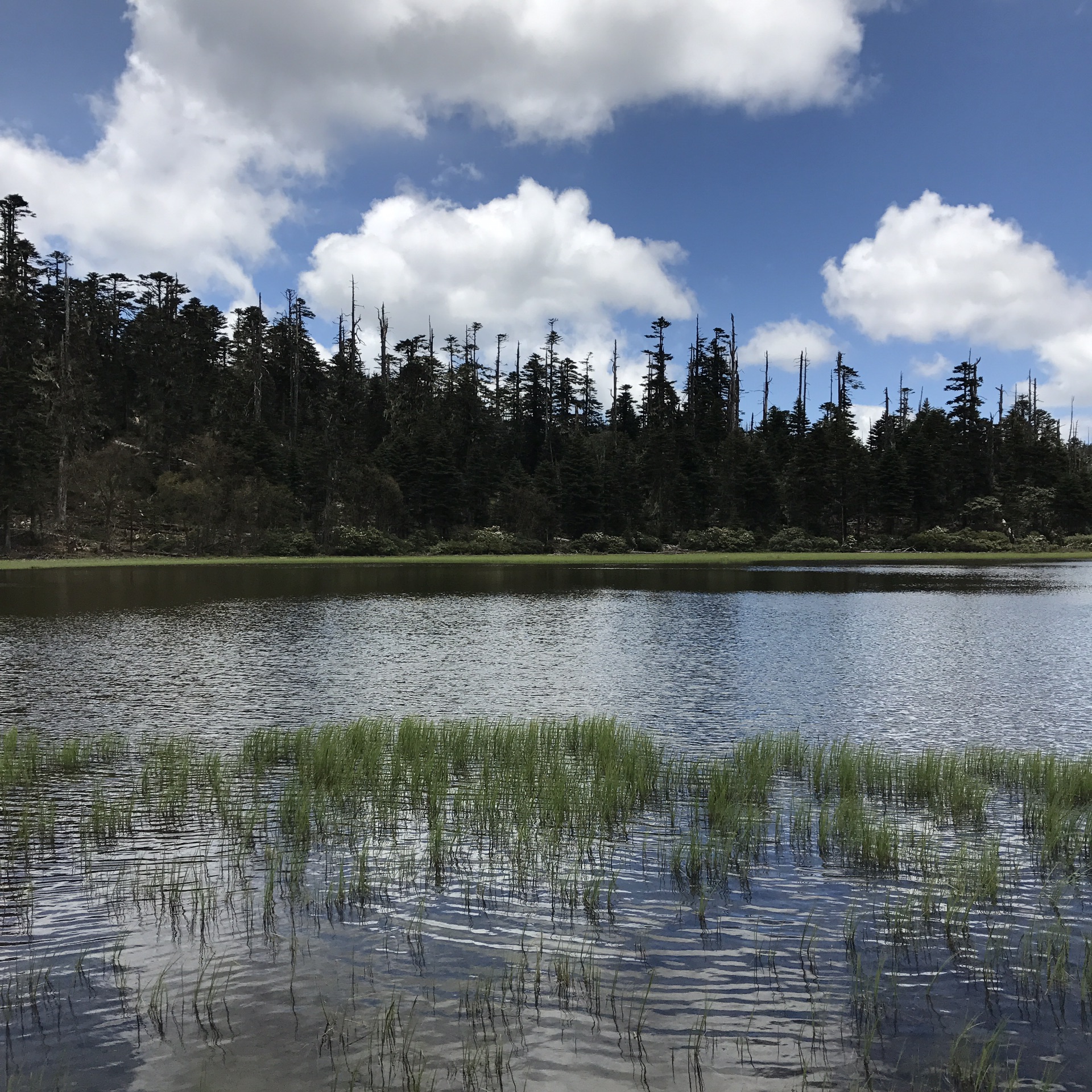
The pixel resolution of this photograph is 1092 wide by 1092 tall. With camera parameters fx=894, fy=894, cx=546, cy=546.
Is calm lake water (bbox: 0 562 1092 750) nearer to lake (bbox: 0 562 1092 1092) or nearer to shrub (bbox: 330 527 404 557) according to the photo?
lake (bbox: 0 562 1092 1092)

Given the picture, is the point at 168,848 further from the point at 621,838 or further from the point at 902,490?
the point at 902,490

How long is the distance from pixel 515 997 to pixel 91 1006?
10.7 feet

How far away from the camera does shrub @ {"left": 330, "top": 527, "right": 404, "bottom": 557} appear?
92562 mm

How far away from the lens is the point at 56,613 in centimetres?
3784

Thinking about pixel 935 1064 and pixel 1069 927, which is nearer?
pixel 935 1064

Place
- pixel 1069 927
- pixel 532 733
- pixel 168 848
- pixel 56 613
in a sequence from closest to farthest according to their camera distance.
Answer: pixel 1069 927, pixel 168 848, pixel 532 733, pixel 56 613

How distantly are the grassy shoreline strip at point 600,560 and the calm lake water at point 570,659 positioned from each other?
28903 mm

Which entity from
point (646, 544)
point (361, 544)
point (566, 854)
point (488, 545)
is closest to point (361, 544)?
point (361, 544)

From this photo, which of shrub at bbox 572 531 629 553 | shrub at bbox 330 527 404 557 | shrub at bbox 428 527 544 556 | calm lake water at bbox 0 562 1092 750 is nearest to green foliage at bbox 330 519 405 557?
shrub at bbox 330 527 404 557

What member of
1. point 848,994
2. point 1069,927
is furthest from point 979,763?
point 848,994

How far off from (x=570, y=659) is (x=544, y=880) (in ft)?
57.4

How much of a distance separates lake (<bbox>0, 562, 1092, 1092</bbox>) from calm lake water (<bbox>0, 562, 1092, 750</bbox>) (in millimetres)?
243

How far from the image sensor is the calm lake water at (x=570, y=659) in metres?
19.2

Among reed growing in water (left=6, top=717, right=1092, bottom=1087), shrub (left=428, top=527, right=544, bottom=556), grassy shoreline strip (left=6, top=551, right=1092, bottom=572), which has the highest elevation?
shrub (left=428, top=527, right=544, bottom=556)
